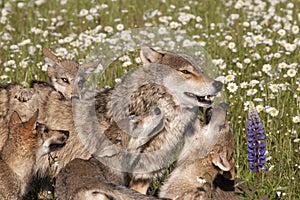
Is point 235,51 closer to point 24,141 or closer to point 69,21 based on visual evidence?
point 69,21

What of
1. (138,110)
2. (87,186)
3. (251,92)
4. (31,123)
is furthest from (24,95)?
(251,92)

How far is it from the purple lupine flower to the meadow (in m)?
0.40

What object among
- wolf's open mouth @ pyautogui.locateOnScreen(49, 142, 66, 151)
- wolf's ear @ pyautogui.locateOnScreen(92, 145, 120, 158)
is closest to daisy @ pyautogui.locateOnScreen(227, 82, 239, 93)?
wolf's ear @ pyautogui.locateOnScreen(92, 145, 120, 158)

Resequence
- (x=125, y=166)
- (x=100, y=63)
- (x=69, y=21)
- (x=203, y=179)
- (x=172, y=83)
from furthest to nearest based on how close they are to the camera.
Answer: (x=69, y=21) → (x=100, y=63) → (x=172, y=83) → (x=125, y=166) → (x=203, y=179)

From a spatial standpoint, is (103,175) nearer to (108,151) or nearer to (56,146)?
(108,151)

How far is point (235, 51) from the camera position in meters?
10.0

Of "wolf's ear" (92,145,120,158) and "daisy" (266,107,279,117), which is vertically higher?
"wolf's ear" (92,145,120,158)

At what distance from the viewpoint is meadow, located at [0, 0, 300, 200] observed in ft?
25.3

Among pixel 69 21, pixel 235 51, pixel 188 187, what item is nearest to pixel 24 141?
pixel 188 187

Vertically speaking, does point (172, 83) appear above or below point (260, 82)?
above

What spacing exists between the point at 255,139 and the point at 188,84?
1653 millimetres

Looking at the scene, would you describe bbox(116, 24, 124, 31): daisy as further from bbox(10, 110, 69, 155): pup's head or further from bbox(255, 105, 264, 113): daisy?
bbox(10, 110, 69, 155): pup's head

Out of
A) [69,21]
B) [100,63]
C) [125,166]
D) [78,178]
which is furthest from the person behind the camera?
[69,21]

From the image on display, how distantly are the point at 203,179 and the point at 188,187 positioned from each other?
261mm
